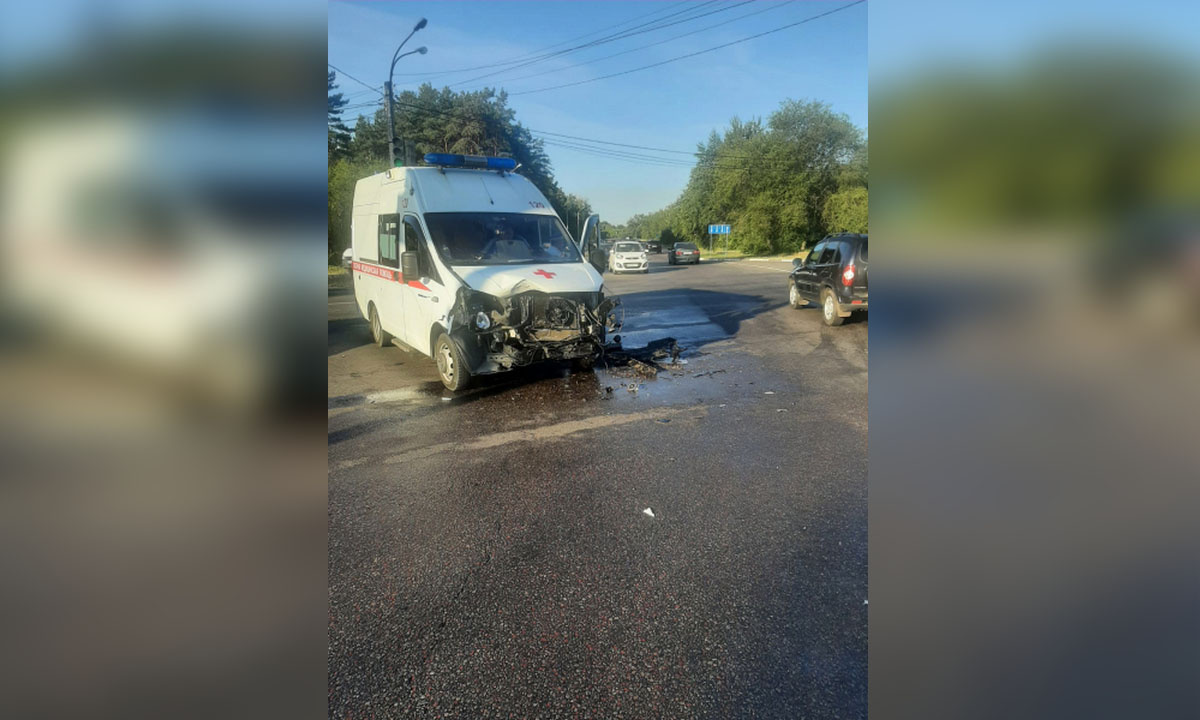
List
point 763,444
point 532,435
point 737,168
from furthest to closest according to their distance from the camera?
point 737,168 < point 532,435 < point 763,444

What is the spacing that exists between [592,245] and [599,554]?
7.02 m

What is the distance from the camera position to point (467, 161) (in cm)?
866

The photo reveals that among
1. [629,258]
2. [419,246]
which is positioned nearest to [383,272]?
[419,246]

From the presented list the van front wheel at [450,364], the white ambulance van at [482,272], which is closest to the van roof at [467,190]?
the white ambulance van at [482,272]

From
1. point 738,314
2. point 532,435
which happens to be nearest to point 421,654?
point 532,435

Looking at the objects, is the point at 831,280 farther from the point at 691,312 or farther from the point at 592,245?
the point at 592,245

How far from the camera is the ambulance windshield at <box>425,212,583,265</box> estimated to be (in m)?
7.77

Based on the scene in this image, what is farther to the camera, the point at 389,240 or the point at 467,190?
the point at 389,240

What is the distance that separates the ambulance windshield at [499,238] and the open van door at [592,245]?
0.47 meters

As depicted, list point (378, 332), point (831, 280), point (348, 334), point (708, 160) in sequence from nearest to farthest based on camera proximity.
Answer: point (378, 332), point (831, 280), point (348, 334), point (708, 160)
